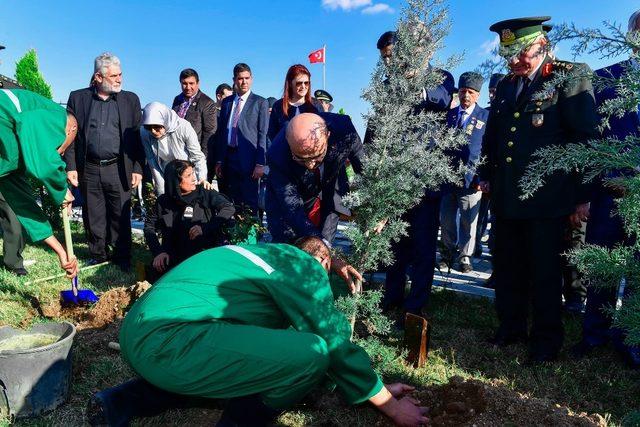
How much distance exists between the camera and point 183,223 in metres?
5.05

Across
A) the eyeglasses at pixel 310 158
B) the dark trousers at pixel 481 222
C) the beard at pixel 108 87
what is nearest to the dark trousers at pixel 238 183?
the beard at pixel 108 87

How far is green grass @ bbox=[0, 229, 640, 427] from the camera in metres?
2.64

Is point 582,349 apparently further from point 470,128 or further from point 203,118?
point 203,118

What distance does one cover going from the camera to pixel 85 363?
3.16 meters

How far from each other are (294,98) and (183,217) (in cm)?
172

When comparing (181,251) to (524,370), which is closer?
(524,370)

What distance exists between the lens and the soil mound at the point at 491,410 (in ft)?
7.57

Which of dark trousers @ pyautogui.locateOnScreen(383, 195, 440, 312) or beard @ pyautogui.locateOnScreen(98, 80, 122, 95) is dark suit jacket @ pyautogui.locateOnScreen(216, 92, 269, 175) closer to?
beard @ pyautogui.locateOnScreen(98, 80, 122, 95)

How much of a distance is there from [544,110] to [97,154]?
4.49 metres

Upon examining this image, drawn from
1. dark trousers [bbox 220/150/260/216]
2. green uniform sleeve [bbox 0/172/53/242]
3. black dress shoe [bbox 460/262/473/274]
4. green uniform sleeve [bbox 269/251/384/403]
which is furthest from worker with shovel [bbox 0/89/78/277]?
black dress shoe [bbox 460/262/473/274]

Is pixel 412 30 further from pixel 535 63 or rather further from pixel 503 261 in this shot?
pixel 503 261

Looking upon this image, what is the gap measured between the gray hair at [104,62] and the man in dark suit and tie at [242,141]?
1.39 m

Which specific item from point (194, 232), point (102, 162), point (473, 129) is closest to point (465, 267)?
point (473, 129)

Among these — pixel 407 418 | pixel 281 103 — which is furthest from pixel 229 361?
pixel 281 103
